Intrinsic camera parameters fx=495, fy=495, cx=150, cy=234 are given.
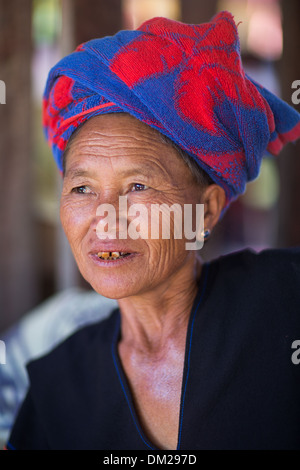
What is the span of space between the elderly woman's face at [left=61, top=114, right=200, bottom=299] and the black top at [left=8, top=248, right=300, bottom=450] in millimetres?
275

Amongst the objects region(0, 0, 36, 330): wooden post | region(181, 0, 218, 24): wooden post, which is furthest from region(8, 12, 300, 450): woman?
region(181, 0, 218, 24): wooden post

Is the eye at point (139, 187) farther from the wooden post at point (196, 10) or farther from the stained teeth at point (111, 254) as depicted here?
the wooden post at point (196, 10)

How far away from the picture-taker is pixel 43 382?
200 cm

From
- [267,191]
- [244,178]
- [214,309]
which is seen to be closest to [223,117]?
[244,178]

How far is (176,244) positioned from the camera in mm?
1714

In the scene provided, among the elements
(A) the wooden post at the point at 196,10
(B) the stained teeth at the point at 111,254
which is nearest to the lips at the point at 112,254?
(B) the stained teeth at the point at 111,254

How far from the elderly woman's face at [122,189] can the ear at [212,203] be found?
0.09 metres

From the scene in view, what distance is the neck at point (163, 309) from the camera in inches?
71.9

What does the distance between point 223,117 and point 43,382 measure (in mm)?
1249

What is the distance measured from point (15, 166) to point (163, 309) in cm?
243

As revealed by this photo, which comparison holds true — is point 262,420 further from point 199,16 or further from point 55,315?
point 199,16

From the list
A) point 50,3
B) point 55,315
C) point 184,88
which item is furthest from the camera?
point 50,3

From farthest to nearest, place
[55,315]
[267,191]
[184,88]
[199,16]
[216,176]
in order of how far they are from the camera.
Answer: [267,191]
[199,16]
[55,315]
[216,176]
[184,88]

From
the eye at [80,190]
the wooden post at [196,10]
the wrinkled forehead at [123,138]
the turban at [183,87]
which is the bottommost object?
the eye at [80,190]
